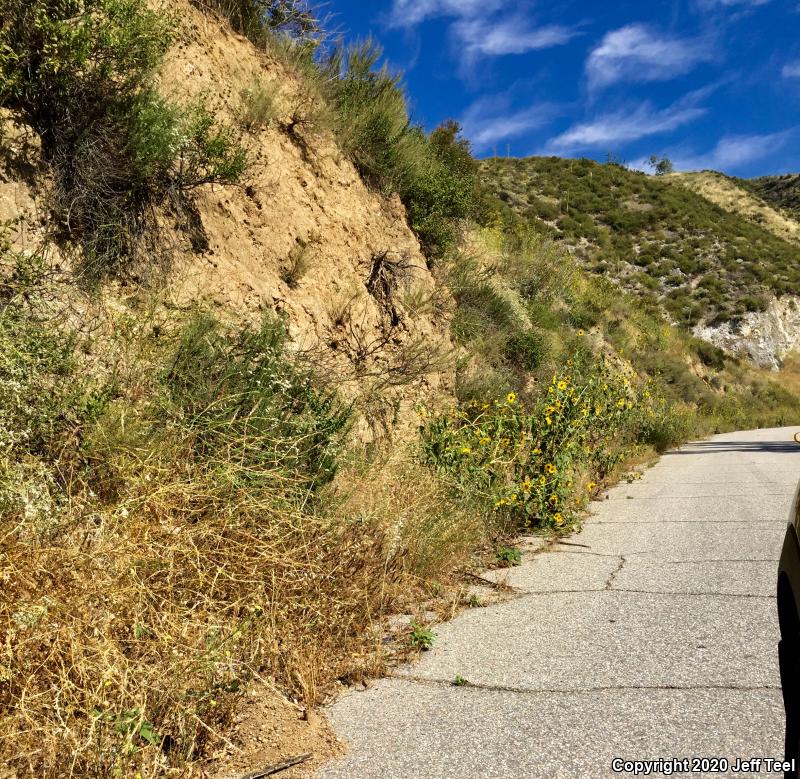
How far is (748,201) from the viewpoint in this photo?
5800cm

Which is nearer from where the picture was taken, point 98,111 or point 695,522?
point 98,111

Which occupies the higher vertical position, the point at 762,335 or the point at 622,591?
the point at 762,335

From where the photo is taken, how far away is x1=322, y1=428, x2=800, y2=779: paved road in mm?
3107

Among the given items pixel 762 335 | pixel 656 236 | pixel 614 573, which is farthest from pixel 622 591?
pixel 656 236

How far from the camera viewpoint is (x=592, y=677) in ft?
12.7

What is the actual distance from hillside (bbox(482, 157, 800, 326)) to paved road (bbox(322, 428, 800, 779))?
33111mm

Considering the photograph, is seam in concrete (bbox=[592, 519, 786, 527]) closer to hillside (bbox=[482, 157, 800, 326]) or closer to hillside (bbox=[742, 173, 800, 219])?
hillside (bbox=[482, 157, 800, 326])

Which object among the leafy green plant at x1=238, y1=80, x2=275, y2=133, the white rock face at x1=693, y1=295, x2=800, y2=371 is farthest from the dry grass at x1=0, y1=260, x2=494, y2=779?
the white rock face at x1=693, y1=295, x2=800, y2=371

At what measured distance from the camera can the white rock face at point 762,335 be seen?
124ft

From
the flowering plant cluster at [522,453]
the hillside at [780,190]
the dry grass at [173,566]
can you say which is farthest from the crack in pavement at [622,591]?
the hillside at [780,190]

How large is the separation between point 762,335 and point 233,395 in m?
39.3

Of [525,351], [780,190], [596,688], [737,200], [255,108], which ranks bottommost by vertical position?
[596,688]

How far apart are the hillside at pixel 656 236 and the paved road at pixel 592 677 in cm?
3311

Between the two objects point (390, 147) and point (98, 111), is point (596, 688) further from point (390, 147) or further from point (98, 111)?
point (390, 147)
